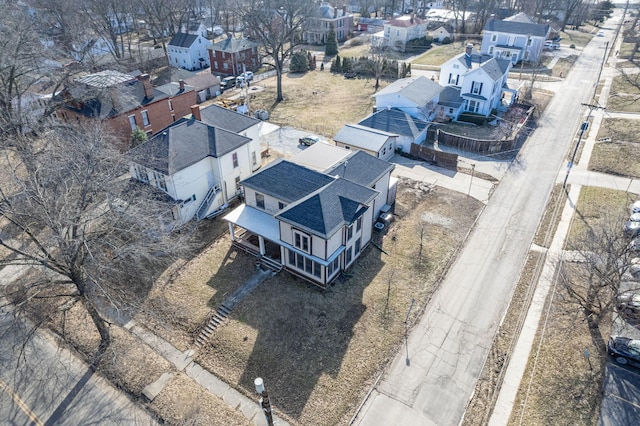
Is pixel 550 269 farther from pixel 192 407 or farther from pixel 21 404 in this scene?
pixel 21 404

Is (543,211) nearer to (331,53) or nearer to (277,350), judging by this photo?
(277,350)

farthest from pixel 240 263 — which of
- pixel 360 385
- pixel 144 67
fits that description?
pixel 144 67

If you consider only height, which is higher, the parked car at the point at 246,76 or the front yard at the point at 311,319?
the parked car at the point at 246,76

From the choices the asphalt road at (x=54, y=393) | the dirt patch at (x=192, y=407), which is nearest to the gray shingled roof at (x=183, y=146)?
the asphalt road at (x=54, y=393)

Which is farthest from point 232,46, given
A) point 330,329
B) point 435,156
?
point 330,329

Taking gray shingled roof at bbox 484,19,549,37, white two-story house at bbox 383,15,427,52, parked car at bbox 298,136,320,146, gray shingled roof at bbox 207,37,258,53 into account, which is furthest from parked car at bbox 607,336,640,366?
white two-story house at bbox 383,15,427,52

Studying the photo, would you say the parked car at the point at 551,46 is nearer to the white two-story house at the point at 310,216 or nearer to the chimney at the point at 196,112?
the white two-story house at the point at 310,216
